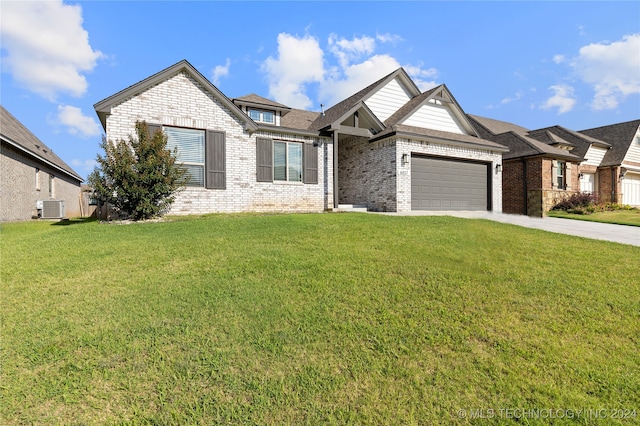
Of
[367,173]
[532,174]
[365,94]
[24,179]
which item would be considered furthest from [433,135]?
[24,179]

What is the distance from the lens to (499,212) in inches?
624

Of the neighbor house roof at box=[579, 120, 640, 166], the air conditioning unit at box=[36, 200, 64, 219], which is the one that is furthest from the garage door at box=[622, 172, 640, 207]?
the air conditioning unit at box=[36, 200, 64, 219]

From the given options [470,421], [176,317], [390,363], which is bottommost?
[470,421]

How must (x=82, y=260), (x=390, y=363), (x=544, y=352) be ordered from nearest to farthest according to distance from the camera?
(x=390, y=363) < (x=544, y=352) < (x=82, y=260)

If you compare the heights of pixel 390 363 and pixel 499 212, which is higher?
pixel 499 212

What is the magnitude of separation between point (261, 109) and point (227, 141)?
392cm

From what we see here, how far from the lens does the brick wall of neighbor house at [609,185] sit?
21.3 meters

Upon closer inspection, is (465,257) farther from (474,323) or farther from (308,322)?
(308,322)

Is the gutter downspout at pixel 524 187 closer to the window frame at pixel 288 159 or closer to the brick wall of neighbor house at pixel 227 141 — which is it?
the brick wall of neighbor house at pixel 227 141

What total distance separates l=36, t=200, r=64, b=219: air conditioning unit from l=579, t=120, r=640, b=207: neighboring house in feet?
107

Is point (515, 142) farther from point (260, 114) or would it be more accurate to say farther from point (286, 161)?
point (260, 114)

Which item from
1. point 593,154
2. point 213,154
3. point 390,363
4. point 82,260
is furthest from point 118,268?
point 593,154

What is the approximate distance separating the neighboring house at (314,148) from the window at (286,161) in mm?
41

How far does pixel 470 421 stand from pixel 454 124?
16.2 m
